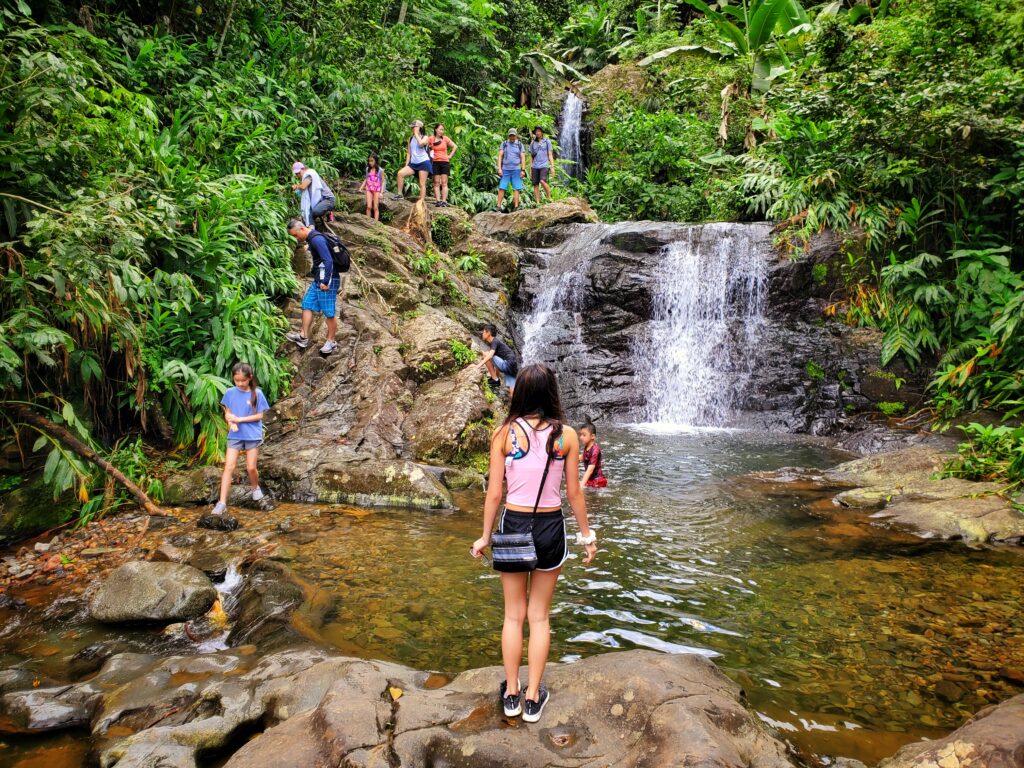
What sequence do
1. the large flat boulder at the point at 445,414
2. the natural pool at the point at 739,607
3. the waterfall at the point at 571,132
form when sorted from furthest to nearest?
the waterfall at the point at 571,132
the large flat boulder at the point at 445,414
the natural pool at the point at 739,607

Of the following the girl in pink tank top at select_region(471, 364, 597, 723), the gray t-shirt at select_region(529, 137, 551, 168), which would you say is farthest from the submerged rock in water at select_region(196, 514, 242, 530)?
the gray t-shirt at select_region(529, 137, 551, 168)

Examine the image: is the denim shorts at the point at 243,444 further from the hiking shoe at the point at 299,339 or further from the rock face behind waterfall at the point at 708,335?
the rock face behind waterfall at the point at 708,335

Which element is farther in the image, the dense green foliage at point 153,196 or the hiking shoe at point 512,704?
the dense green foliage at point 153,196

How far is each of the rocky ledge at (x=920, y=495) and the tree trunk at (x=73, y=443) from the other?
7.88m

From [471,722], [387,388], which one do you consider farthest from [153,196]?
[471,722]

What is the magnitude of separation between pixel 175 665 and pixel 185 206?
6.77 metres

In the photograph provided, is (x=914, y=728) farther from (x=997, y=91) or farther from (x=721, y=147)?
(x=721, y=147)

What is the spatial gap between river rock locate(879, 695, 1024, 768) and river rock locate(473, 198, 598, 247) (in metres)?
14.0

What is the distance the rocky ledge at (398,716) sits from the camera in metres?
2.85

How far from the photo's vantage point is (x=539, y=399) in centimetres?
324

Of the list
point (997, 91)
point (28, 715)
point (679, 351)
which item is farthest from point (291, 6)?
point (28, 715)

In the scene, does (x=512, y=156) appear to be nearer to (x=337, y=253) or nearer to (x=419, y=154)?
(x=419, y=154)

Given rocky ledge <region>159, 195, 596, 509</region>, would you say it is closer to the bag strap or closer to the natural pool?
the natural pool

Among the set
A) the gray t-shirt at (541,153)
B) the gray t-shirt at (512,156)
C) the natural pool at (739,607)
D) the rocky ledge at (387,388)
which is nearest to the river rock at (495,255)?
the rocky ledge at (387,388)
